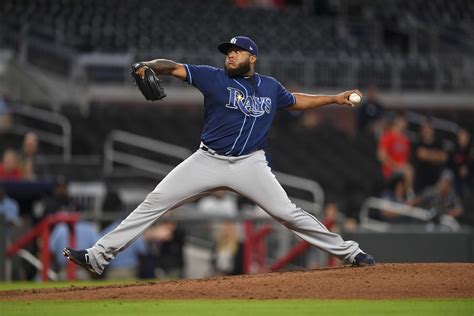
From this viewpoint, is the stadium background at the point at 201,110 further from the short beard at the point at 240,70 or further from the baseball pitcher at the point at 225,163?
the short beard at the point at 240,70

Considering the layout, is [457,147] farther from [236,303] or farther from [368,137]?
[236,303]

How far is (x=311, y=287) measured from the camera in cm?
1021

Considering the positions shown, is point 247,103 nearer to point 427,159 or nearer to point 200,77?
point 200,77

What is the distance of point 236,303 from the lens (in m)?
9.49

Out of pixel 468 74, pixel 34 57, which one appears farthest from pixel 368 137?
pixel 34 57

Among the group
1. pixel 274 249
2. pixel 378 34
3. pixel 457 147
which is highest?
pixel 378 34

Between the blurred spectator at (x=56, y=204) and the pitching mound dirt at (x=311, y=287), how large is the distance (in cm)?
586

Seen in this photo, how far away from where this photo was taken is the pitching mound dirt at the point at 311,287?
9961mm

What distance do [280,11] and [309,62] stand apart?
489 cm

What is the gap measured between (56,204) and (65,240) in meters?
1.08

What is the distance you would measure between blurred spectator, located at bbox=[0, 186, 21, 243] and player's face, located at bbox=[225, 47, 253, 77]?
668 centimetres

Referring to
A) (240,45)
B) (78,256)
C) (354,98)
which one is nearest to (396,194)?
(354,98)

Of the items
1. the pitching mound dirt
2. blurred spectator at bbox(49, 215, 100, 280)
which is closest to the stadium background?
blurred spectator at bbox(49, 215, 100, 280)

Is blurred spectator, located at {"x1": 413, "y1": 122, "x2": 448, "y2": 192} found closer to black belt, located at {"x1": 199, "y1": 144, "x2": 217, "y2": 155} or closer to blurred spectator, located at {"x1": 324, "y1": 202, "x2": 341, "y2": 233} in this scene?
blurred spectator, located at {"x1": 324, "y1": 202, "x2": 341, "y2": 233}
